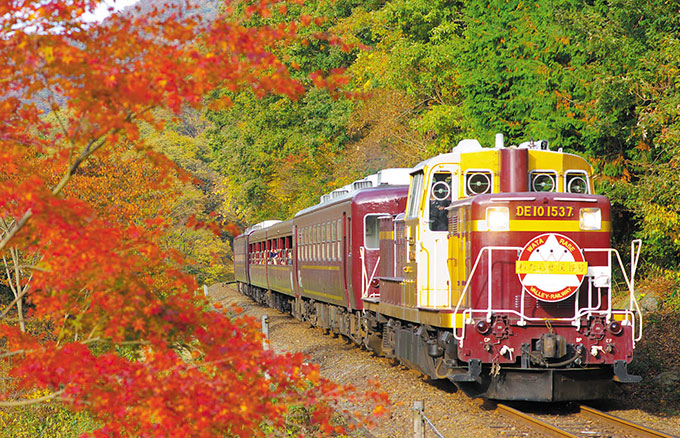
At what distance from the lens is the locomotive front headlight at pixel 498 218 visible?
38.2 ft

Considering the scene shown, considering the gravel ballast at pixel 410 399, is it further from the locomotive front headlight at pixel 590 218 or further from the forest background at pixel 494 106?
the forest background at pixel 494 106

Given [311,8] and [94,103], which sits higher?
[311,8]

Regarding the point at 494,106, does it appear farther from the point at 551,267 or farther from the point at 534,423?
the point at 534,423

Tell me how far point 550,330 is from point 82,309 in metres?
6.93

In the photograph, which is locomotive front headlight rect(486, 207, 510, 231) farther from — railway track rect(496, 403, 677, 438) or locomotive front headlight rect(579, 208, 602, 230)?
railway track rect(496, 403, 677, 438)

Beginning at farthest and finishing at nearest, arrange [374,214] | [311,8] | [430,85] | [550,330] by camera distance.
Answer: [311,8] → [430,85] → [374,214] → [550,330]

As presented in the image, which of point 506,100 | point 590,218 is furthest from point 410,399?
point 506,100

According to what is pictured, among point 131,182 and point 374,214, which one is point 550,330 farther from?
point 131,182

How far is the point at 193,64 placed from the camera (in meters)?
5.73

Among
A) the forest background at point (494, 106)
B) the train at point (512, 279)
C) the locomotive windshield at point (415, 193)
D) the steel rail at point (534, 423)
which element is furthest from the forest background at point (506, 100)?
the steel rail at point (534, 423)

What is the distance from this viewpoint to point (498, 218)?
11664mm

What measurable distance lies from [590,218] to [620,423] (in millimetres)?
2768

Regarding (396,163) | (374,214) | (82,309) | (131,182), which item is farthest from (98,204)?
(82,309)

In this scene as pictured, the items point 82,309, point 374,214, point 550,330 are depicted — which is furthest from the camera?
point 374,214
